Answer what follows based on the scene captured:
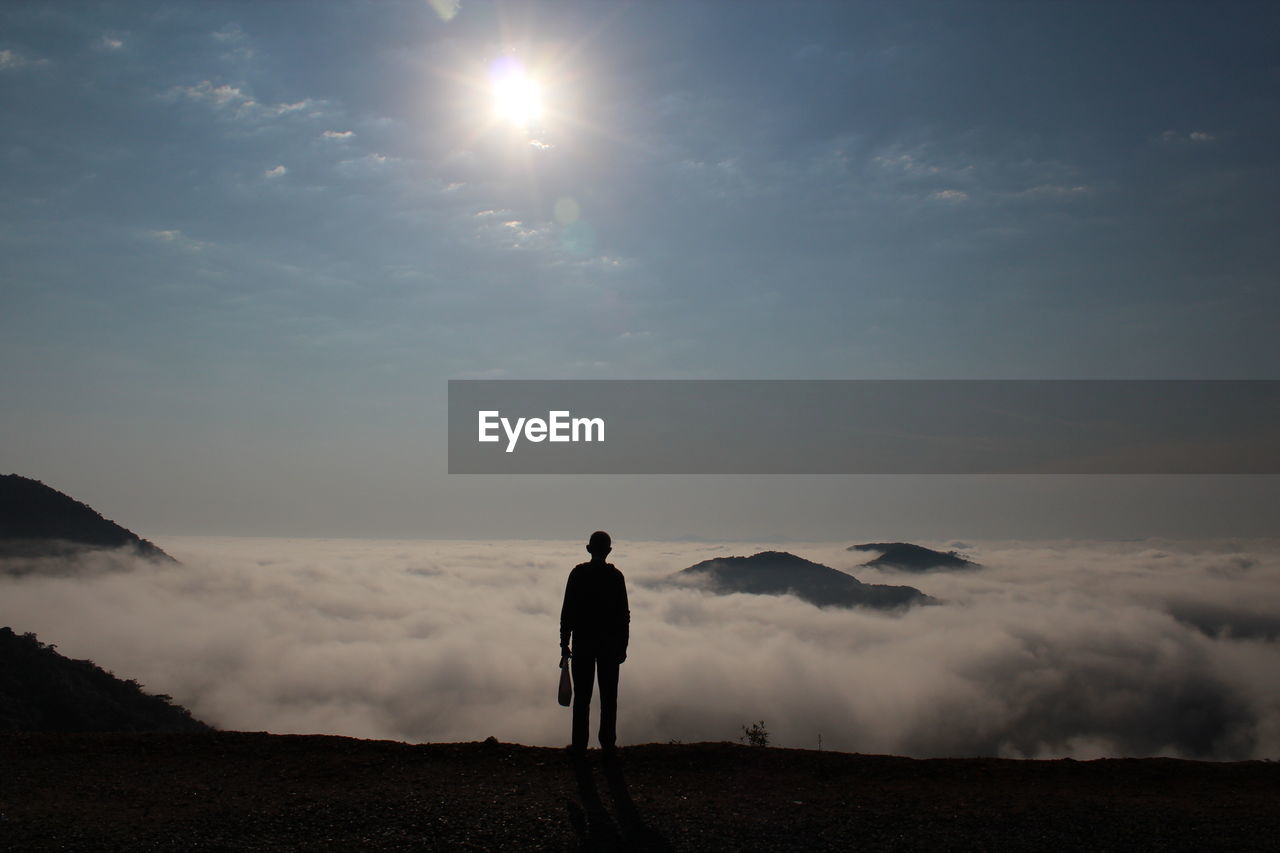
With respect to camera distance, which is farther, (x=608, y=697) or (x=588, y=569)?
(x=588, y=569)

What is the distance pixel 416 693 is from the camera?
521ft

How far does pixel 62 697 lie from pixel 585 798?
76.8 metres

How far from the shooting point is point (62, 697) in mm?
62312

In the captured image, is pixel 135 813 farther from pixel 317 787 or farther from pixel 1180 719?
pixel 1180 719

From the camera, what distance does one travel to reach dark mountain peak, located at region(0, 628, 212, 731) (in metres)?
58.0

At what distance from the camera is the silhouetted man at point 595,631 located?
9.17m

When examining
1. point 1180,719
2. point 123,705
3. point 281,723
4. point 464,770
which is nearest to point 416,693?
point 281,723

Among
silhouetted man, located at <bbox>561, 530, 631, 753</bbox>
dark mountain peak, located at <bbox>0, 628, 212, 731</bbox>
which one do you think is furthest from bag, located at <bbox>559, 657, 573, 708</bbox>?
dark mountain peak, located at <bbox>0, 628, 212, 731</bbox>

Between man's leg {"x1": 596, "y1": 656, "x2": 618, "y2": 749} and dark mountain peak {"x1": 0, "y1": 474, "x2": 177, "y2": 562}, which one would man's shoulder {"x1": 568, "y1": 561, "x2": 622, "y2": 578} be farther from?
dark mountain peak {"x1": 0, "y1": 474, "x2": 177, "y2": 562}

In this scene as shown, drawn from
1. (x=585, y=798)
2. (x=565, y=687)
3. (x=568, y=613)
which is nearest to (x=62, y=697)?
(x=565, y=687)

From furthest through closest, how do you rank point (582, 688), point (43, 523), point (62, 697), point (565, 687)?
1. point (43, 523)
2. point (62, 697)
3. point (582, 688)
4. point (565, 687)

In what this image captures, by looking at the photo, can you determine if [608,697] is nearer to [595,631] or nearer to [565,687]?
[565,687]

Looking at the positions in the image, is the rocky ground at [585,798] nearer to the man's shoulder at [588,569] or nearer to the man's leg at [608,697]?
the man's leg at [608,697]

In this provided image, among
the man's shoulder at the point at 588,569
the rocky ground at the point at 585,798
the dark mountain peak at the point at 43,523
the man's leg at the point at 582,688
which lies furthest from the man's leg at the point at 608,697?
the dark mountain peak at the point at 43,523
